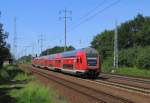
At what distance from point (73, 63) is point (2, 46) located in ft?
30.6

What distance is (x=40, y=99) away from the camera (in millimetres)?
17969

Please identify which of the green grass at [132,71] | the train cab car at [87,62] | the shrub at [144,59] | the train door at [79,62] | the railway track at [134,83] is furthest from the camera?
the shrub at [144,59]

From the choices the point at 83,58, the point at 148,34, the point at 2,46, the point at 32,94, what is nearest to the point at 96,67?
the point at 83,58

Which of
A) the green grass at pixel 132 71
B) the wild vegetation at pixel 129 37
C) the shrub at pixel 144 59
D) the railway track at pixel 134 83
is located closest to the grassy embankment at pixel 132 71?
the green grass at pixel 132 71

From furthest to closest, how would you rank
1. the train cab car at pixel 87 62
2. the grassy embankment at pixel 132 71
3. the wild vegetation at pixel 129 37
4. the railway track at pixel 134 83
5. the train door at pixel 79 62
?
1. the wild vegetation at pixel 129 37
2. the grassy embankment at pixel 132 71
3. the train door at pixel 79 62
4. the train cab car at pixel 87 62
5. the railway track at pixel 134 83

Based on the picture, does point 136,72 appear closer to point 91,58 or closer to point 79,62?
point 79,62

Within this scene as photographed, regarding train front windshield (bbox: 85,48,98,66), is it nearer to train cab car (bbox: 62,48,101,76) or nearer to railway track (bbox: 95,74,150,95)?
train cab car (bbox: 62,48,101,76)

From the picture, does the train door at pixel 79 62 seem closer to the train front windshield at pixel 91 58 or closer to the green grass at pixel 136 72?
the train front windshield at pixel 91 58

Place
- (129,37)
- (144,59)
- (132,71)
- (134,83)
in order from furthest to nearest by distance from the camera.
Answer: (129,37)
(144,59)
(132,71)
(134,83)

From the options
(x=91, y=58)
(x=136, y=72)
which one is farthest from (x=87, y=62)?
(x=136, y=72)

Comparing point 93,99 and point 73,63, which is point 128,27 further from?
point 93,99

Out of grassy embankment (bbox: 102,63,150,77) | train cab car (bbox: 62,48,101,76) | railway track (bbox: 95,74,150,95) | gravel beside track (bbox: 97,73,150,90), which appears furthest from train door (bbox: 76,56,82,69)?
grassy embankment (bbox: 102,63,150,77)

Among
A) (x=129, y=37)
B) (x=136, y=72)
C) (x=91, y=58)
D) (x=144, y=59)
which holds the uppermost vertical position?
(x=129, y=37)

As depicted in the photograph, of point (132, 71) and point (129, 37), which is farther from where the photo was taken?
point (129, 37)
